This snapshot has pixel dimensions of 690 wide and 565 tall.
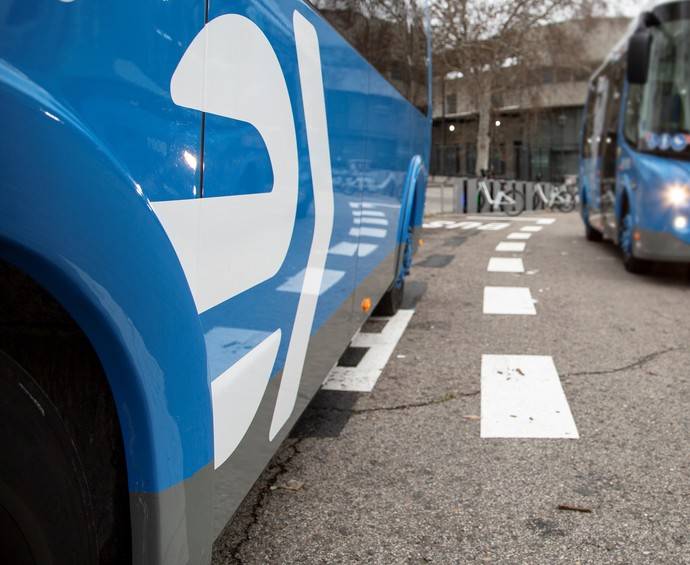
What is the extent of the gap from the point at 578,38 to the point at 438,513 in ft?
118

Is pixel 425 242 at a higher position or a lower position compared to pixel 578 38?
lower

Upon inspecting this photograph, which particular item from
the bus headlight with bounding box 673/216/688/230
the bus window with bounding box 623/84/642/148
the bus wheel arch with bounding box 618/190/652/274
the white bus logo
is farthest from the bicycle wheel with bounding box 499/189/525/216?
the white bus logo

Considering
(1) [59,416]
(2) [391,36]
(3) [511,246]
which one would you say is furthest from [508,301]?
(1) [59,416]

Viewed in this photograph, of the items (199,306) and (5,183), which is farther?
(199,306)

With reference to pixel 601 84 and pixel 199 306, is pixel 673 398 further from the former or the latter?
pixel 601 84

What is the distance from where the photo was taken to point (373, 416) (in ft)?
12.6

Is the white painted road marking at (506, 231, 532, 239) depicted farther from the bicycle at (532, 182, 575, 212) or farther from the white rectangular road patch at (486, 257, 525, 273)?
the bicycle at (532, 182, 575, 212)

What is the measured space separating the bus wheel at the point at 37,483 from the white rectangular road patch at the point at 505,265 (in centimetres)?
848

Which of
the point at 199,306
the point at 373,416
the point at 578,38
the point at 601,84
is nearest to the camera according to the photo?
the point at 199,306

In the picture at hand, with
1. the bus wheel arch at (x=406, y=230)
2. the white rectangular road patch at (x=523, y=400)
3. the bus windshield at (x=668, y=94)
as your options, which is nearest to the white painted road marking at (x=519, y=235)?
the bus windshield at (x=668, y=94)

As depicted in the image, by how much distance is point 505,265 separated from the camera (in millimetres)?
10164

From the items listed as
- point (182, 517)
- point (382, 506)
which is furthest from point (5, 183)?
point (382, 506)

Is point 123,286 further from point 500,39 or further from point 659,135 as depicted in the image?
point 500,39

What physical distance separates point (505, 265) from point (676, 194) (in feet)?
9.02
